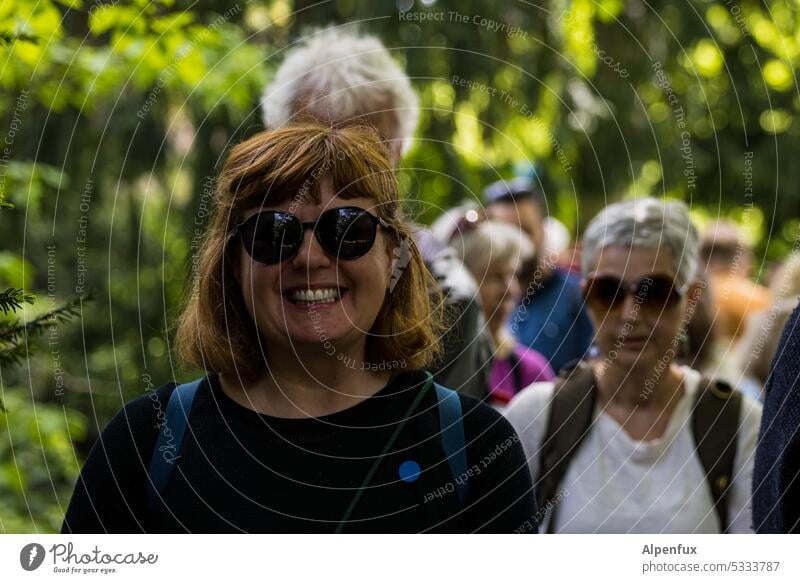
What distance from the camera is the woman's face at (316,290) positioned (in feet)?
4.82

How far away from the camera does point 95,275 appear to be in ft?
15.9

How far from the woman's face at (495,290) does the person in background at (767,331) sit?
2.92ft

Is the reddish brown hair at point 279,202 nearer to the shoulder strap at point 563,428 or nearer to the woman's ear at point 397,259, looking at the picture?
the woman's ear at point 397,259

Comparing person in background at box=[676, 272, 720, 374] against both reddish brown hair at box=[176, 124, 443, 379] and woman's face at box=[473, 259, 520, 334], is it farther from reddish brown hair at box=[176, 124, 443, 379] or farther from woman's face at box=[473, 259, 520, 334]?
reddish brown hair at box=[176, 124, 443, 379]

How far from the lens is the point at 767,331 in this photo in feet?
10.6

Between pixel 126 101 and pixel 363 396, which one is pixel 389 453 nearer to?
pixel 363 396

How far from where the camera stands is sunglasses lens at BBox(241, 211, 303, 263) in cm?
146

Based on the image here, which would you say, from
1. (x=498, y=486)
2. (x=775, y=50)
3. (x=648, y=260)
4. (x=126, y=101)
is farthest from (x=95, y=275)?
(x=498, y=486)

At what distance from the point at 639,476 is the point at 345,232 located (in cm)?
79

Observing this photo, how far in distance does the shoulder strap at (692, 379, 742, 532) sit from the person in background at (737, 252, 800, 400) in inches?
47.3

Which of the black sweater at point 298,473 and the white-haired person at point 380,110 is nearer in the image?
the black sweater at point 298,473

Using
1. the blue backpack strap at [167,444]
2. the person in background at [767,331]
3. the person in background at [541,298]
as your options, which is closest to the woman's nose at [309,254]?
the blue backpack strap at [167,444]
